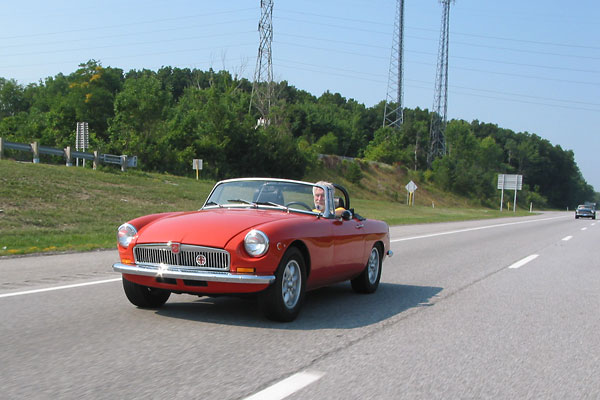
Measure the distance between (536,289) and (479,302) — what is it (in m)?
1.77

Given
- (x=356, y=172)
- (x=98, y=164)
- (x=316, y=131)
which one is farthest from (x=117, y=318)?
(x=316, y=131)

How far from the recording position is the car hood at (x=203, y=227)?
5707 mm

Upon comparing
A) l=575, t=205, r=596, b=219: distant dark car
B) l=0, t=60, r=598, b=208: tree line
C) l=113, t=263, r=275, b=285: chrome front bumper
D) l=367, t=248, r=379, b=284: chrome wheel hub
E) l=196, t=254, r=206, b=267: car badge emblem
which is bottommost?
l=575, t=205, r=596, b=219: distant dark car

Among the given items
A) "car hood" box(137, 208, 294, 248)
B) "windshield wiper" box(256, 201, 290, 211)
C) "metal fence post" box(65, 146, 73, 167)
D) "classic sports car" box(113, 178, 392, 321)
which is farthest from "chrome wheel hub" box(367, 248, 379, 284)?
"metal fence post" box(65, 146, 73, 167)

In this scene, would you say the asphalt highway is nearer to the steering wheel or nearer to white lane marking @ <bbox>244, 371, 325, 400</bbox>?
white lane marking @ <bbox>244, 371, 325, 400</bbox>

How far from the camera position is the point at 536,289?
902cm

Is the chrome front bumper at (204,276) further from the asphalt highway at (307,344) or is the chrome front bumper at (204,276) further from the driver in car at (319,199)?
the driver in car at (319,199)

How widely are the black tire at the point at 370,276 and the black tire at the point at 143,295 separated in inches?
104

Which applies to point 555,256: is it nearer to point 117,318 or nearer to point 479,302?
point 479,302

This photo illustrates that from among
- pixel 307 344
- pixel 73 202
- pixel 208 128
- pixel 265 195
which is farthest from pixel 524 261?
pixel 208 128

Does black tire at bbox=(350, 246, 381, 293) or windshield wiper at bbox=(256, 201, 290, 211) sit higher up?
windshield wiper at bbox=(256, 201, 290, 211)

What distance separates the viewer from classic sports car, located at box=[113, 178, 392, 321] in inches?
220

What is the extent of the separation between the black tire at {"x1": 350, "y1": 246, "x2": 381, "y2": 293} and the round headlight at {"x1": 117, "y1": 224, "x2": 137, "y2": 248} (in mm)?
3012

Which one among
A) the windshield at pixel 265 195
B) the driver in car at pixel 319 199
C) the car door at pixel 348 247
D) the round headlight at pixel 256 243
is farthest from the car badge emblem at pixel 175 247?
the driver in car at pixel 319 199
